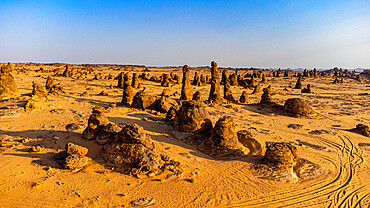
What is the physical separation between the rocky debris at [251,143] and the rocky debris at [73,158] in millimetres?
8619

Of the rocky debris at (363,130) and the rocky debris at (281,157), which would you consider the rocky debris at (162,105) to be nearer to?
the rocky debris at (281,157)

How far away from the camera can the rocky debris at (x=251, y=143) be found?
12121mm

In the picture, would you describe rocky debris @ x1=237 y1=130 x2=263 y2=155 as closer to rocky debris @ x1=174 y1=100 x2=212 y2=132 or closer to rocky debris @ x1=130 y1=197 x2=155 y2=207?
rocky debris @ x1=174 y1=100 x2=212 y2=132

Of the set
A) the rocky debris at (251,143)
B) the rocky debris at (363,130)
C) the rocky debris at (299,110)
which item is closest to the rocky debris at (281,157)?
the rocky debris at (251,143)

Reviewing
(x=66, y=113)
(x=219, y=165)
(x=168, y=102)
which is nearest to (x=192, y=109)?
(x=219, y=165)

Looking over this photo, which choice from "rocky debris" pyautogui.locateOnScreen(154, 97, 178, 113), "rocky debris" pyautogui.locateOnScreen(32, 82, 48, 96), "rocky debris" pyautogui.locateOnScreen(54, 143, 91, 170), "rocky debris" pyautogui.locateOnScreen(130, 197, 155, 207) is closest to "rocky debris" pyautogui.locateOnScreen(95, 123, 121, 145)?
"rocky debris" pyautogui.locateOnScreen(54, 143, 91, 170)

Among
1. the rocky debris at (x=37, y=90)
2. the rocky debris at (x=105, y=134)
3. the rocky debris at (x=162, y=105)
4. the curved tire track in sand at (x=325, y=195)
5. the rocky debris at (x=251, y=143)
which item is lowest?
the curved tire track in sand at (x=325, y=195)

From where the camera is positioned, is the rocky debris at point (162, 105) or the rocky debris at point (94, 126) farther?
the rocky debris at point (162, 105)

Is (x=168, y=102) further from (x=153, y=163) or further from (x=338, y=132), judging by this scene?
(x=338, y=132)

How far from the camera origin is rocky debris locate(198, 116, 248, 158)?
441 inches

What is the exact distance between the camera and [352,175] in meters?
10.3

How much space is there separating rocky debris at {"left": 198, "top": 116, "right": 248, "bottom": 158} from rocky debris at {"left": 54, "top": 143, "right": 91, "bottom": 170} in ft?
19.9

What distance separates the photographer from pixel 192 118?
44.3ft

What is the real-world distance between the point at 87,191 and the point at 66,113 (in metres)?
10.4
